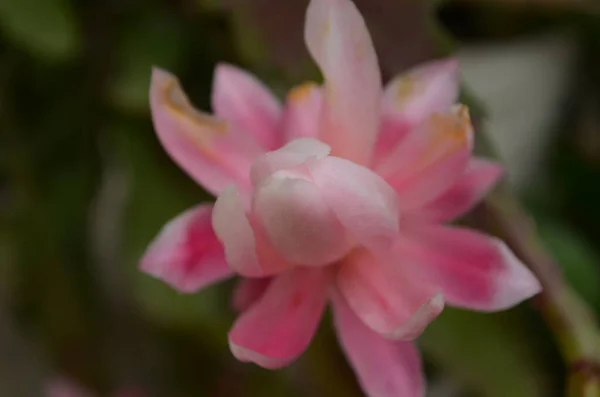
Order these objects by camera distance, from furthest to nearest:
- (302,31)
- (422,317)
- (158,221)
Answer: (158,221)
(302,31)
(422,317)

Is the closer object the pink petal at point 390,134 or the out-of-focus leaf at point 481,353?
the pink petal at point 390,134

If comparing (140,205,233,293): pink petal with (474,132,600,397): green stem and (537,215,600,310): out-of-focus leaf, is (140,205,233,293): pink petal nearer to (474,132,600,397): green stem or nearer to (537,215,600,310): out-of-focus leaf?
(474,132,600,397): green stem

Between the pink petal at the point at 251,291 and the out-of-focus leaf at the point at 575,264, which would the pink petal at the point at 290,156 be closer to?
the pink petal at the point at 251,291

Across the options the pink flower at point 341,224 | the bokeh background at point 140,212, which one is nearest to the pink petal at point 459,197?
the pink flower at point 341,224

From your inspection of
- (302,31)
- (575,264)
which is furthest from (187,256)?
(575,264)

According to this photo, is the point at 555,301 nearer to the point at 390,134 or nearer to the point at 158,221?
the point at 390,134

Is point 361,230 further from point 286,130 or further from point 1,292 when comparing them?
point 1,292
